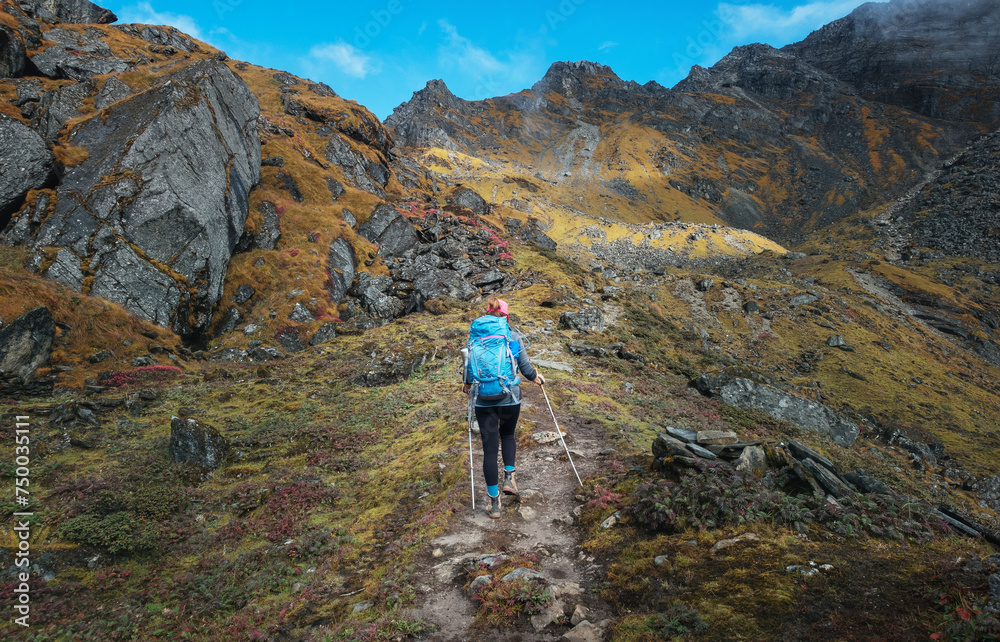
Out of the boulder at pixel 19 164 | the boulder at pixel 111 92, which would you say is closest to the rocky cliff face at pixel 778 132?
the boulder at pixel 111 92

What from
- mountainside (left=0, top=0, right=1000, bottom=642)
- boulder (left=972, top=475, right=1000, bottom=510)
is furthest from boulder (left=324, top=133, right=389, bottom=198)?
boulder (left=972, top=475, right=1000, bottom=510)

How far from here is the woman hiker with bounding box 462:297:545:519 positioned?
6.73 meters

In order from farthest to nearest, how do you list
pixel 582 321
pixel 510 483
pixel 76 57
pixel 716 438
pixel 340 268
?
pixel 76 57 < pixel 340 268 < pixel 582 321 < pixel 716 438 < pixel 510 483

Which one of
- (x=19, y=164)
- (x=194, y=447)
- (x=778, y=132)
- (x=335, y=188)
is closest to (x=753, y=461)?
(x=194, y=447)

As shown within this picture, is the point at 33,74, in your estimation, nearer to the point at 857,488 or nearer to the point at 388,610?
the point at 388,610

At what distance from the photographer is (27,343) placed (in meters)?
15.0

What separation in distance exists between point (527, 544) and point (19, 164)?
34028mm

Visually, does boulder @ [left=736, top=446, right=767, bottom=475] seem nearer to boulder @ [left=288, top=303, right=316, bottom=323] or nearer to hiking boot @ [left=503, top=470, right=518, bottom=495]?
hiking boot @ [left=503, top=470, right=518, bottom=495]

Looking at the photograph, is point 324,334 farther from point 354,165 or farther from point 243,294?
point 354,165

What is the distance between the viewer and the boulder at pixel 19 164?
2162cm

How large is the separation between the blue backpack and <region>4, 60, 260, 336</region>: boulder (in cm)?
2453

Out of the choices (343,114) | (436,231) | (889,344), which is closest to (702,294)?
(889,344)

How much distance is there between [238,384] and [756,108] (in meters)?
224

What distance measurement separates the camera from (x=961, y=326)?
42844 millimetres
